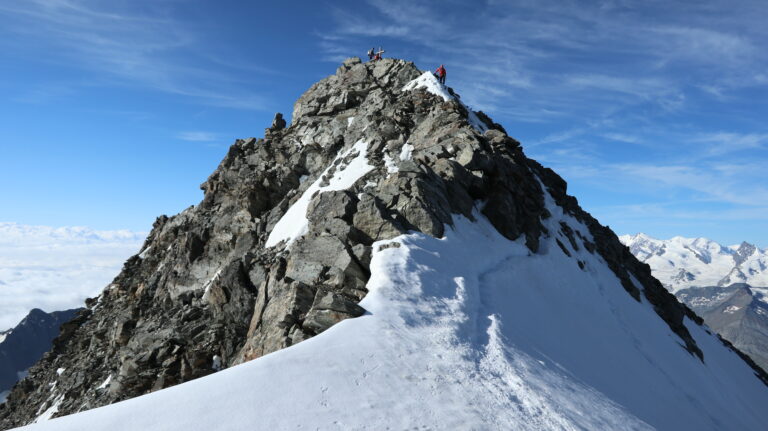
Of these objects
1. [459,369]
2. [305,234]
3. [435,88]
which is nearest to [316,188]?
[305,234]

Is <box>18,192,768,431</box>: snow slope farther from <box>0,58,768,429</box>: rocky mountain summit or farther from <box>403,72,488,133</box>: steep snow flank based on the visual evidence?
<box>403,72,488,133</box>: steep snow flank

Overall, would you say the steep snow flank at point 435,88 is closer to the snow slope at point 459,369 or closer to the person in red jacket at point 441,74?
the person in red jacket at point 441,74

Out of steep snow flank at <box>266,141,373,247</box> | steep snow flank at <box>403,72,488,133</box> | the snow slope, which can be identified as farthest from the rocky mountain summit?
the snow slope

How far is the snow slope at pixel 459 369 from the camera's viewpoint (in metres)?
10.2

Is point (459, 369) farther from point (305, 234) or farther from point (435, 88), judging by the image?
point (435, 88)

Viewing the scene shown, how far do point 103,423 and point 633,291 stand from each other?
149 ft

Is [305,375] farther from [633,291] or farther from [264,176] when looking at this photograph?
[633,291]

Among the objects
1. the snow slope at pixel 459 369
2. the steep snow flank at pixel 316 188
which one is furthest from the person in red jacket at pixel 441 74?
the snow slope at pixel 459 369

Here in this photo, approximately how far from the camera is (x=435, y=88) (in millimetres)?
44750

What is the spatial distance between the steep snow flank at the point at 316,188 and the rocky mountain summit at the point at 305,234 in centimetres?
17

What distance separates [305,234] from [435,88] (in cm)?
2577

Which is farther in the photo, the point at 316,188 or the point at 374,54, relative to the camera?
the point at 374,54

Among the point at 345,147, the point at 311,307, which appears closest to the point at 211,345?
the point at 311,307

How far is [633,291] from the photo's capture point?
42188 millimetres
